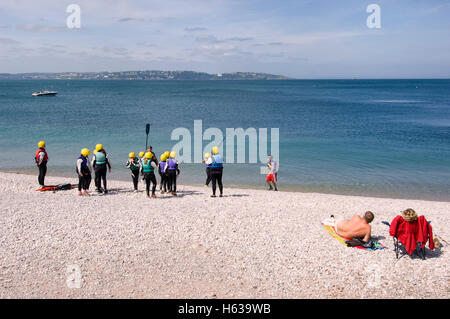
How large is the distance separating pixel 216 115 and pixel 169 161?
40.4 m

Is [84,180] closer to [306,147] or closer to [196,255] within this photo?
[196,255]

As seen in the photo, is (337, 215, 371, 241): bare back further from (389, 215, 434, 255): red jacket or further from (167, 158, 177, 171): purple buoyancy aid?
(167, 158, 177, 171): purple buoyancy aid

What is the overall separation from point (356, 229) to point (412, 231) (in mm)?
1259

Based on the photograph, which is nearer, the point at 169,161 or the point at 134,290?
the point at 134,290

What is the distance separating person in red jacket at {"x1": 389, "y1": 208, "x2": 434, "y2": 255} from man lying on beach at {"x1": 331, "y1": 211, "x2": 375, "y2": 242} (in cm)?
69

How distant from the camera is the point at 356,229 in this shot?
29.7 ft

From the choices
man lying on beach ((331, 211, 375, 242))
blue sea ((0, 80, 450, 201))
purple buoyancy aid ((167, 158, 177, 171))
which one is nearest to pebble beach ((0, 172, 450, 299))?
man lying on beach ((331, 211, 375, 242))

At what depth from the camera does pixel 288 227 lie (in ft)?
33.9

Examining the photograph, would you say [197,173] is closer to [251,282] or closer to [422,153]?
[251,282]

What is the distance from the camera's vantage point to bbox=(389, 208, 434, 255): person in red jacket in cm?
824

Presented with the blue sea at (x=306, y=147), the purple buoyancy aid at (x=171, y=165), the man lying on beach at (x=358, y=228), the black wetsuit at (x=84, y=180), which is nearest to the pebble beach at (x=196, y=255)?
the man lying on beach at (x=358, y=228)

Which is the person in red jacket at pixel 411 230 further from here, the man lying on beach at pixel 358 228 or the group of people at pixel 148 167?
the group of people at pixel 148 167

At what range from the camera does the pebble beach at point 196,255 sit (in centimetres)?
730
